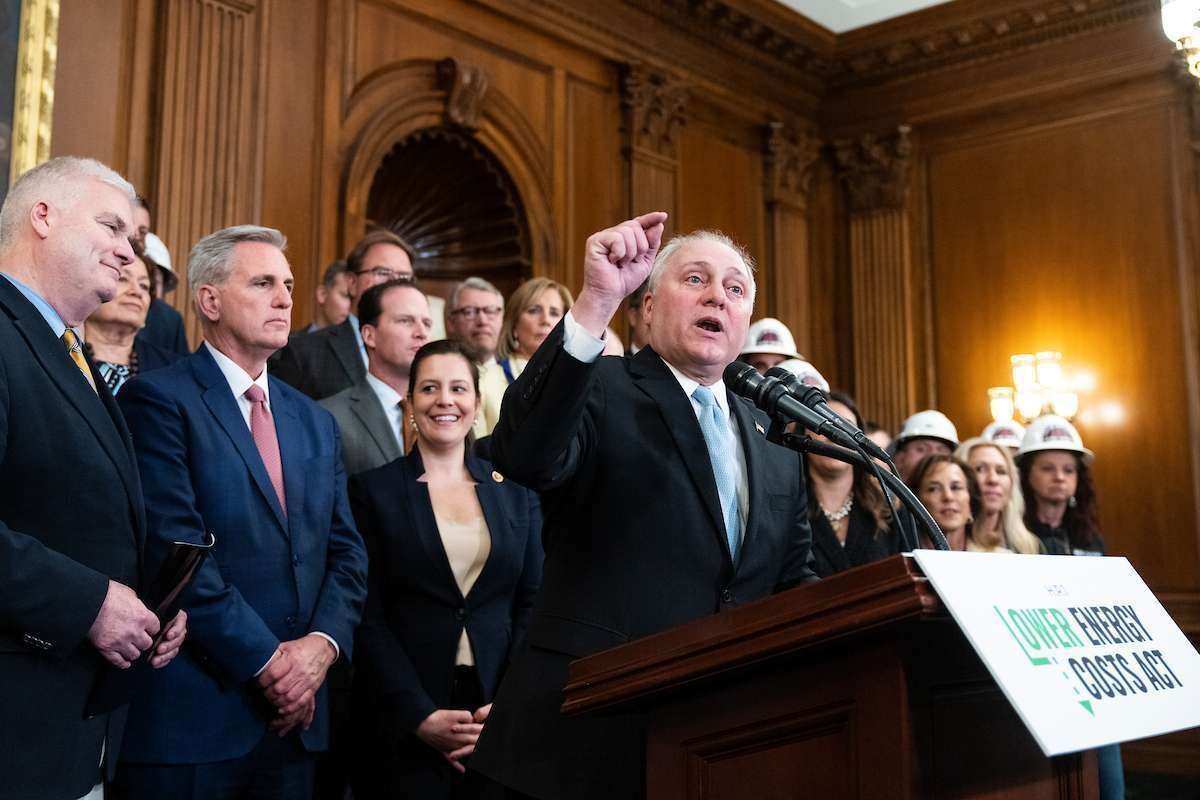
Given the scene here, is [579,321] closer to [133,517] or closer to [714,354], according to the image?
[714,354]

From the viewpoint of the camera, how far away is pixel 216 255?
263cm

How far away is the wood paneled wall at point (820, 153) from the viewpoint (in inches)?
212

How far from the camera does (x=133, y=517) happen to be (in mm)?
1962

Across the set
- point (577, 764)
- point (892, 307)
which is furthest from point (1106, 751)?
point (892, 307)

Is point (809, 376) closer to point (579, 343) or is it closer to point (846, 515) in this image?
point (846, 515)

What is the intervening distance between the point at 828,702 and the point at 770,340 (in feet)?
11.1

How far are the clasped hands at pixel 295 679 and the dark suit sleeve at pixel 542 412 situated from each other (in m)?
0.89

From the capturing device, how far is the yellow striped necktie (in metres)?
1.95

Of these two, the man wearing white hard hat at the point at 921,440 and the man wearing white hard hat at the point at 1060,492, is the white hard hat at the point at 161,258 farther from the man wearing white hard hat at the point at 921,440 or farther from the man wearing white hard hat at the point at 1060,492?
the man wearing white hard hat at the point at 1060,492

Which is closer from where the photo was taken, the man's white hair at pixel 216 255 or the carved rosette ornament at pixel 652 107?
the man's white hair at pixel 216 255

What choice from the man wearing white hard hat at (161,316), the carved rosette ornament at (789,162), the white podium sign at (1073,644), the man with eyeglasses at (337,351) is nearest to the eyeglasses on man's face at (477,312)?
the man with eyeglasses at (337,351)

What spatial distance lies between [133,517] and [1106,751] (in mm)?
3034

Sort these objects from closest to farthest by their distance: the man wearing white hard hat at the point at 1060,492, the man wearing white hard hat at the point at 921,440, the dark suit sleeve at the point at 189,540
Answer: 1. the dark suit sleeve at the point at 189,540
2. the man wearing white hard hat at the point at 1060,492
3. the man wearing white hard hat at the point at 921,440

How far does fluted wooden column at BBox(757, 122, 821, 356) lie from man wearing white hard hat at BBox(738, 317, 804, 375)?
3.89m
